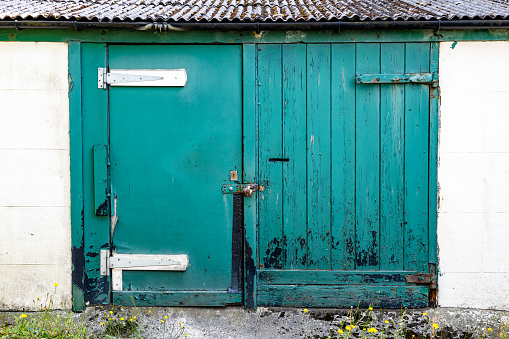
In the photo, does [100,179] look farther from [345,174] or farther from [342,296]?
[342,296]

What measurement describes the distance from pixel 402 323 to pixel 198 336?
1644 mm

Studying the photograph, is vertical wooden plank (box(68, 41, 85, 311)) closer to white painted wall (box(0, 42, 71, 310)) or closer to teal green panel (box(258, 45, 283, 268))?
white painted wall (box(0, 42, 71, 310))

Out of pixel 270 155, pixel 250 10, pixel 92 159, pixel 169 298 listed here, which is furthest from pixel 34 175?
pixel 250 10

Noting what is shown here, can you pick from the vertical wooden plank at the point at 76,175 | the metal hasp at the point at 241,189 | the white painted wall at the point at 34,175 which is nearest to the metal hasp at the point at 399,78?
the metal hasp at the point at 241,189

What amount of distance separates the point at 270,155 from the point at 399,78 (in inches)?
48.7

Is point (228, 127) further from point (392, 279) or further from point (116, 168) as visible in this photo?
point (392, 279)

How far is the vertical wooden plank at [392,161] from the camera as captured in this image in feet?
11.6

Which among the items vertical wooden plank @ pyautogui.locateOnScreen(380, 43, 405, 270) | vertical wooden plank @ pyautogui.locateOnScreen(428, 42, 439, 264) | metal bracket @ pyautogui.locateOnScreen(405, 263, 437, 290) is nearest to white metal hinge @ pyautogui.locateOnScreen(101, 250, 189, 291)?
vertical wooden plank @ pyautogui.locateOnScreen(380, 43, 405, 270)

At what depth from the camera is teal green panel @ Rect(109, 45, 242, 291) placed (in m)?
3.59

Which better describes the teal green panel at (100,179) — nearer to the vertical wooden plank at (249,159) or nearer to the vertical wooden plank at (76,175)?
the vertical wooden plank at (76,175)

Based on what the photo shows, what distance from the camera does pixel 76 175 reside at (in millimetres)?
3584

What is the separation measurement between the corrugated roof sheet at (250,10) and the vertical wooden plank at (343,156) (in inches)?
15.4

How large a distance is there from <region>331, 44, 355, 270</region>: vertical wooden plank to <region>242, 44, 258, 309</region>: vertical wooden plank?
2.18ft

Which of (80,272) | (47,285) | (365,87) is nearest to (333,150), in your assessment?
(365,87)
